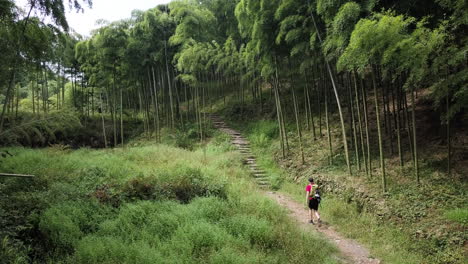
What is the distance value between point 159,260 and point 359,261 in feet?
11.0

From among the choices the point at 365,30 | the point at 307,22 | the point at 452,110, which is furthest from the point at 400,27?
the point at 307,22

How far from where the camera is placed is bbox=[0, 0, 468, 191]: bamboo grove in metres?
5.89

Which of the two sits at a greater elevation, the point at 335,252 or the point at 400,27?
the point at 400,27

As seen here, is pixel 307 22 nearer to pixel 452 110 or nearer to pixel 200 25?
pixel 452 110

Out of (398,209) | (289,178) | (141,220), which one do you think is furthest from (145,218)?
(289,178)

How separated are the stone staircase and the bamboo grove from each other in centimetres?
136

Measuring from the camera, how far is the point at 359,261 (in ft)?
16.4

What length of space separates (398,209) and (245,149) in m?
7.73

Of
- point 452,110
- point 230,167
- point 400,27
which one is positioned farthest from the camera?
point 230,167

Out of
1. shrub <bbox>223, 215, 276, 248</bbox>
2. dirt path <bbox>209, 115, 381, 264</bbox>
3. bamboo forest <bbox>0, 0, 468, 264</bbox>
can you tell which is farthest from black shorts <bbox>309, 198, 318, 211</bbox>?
shrub <bbox>223, 215, 276, 248</bbox>

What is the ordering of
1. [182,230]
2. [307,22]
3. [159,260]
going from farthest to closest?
[307,22], [182,230], [159,260]

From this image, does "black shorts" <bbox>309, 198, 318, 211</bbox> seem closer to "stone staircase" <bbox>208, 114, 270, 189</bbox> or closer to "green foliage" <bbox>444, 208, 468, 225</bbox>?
"green foliage" <bbox>444, 208, 468, 225</bbox>

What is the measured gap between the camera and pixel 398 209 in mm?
5969

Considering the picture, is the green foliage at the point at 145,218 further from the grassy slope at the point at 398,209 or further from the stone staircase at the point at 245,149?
the stone staircase at the point at 245,149
